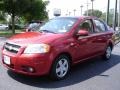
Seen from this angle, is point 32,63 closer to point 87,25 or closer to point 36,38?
point 36,38

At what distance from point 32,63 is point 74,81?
1.22m

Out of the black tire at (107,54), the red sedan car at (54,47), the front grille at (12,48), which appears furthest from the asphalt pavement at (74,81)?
the black tire at (107,54)

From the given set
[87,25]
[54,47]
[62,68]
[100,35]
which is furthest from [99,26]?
[54,47]

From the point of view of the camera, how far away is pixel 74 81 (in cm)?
643

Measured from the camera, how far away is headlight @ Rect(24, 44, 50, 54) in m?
5.88

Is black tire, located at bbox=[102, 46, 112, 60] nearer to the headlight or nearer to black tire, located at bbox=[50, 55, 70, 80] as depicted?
black tire, located at bbox=[50, 55, 70, 80]

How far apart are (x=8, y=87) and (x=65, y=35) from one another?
1.90m

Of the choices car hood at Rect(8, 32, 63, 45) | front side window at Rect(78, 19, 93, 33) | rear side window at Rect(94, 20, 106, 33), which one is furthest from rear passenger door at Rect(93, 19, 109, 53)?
car hood at Rect(8, 32, 63, 45)

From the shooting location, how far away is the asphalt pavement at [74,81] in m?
5.90

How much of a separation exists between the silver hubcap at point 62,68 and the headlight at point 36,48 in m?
0.60

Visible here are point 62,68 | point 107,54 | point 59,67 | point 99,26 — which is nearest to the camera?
point 59,67

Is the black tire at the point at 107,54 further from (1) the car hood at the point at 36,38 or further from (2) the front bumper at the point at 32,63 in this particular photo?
(2) the front bumper at the point at 32,63

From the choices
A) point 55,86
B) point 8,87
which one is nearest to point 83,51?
point 55,86

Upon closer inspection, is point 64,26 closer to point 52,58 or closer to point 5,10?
point 52,58
